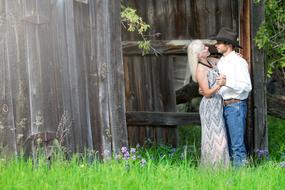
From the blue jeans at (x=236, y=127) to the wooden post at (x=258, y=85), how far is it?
1.14ft

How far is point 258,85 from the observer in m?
7.76

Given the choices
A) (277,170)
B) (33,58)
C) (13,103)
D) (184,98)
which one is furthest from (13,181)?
(184,98)

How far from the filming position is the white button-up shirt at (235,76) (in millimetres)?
7293

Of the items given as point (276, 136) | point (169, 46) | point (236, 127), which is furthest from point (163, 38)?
point (276, 136)

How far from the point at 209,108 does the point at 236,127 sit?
0.39 metres

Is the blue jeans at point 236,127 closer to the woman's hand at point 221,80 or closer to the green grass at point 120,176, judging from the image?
the woman's hand at point 221,80

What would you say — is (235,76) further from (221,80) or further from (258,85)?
(258,85)

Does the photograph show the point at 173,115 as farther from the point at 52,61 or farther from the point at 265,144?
the point at 52,61

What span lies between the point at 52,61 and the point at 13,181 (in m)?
1.21

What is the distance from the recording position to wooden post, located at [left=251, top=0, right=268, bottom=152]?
303 inches

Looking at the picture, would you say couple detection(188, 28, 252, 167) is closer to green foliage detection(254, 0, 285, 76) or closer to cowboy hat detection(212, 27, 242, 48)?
cowboy hat detection(212, 27, 242, 48)

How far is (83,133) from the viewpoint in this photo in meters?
6.33

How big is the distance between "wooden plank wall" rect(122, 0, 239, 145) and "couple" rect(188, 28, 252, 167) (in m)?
1.56

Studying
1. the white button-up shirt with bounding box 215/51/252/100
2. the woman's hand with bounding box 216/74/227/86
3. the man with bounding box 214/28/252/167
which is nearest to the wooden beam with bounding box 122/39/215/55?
the man with bounding box 214/28/252/167
